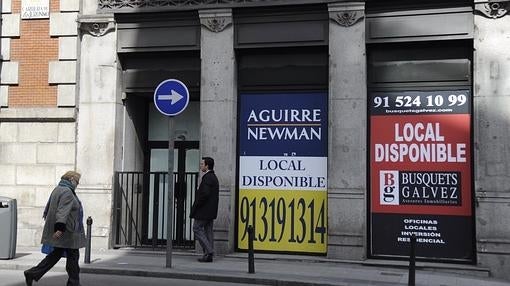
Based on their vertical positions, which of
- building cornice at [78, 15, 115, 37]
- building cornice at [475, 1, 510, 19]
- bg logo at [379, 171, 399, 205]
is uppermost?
building cornice at [78, 15, 115, 37]

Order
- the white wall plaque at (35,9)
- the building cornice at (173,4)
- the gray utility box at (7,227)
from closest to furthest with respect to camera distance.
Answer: the gray utility box at (7,227)
the building cornice at (173,4)
the white wall plaque at (35,9)

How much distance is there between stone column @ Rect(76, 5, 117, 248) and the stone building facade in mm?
26

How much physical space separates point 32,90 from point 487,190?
10052 mm

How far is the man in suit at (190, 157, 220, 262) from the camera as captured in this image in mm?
11359

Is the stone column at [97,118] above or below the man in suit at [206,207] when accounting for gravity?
above

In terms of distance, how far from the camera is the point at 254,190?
1255cm

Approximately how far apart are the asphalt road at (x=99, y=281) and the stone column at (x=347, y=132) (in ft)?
9.44

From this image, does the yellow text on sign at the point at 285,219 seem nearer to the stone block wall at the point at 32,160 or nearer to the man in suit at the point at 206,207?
the man in suit at the point at 206,207

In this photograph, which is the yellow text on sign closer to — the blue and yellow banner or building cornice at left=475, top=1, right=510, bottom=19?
the blue and yellow banner

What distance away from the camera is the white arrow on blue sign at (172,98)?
10625 millimetres

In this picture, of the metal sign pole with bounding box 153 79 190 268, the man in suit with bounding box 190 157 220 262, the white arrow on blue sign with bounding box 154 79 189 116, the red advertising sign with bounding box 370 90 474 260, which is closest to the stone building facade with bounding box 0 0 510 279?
the red advertising sign with bounding box 370 90 474 260

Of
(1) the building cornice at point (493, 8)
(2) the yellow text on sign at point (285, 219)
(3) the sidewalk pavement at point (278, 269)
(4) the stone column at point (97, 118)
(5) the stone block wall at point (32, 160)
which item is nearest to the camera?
(3) the sidewalk pavement at point (278, 269)

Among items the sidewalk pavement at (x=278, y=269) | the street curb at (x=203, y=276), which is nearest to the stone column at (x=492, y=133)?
the sidewalk pavement at (x=278, y=269)

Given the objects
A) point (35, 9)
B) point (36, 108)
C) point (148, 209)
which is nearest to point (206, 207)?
point (148, 209)
